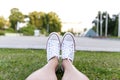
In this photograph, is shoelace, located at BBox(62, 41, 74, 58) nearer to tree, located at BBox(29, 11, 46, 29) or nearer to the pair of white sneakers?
the pair of white sneakers

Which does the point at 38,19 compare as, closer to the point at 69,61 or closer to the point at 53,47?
the point at 53,47

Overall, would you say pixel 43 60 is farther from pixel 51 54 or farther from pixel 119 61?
pixel 119 61

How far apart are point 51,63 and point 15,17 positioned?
161 ft

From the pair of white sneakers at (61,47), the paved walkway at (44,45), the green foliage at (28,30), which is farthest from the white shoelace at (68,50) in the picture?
the green foliage at (28,30)

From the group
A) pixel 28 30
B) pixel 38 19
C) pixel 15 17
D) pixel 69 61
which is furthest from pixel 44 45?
pixel 38 19

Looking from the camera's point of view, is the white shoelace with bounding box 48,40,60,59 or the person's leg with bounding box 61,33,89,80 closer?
the person's leg with bounding box 61,33,89,80

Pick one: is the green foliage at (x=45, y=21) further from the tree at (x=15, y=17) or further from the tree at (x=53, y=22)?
the tree at (x=15, y=17)

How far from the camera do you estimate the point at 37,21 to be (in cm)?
5581

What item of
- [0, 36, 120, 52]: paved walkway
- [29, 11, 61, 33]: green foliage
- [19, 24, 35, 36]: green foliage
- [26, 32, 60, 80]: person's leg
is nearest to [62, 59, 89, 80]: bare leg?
[26, 32, 60, 80]: person's leg

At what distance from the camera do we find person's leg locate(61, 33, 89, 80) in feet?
10.1

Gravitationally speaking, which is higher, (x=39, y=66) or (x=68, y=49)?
(x=68, y=49)

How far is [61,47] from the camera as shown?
3.66 m

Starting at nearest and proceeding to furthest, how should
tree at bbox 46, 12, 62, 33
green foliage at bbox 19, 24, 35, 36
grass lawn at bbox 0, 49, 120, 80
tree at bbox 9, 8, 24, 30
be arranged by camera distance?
grass lawn at bbox 0, 49, 120, 80
green foliage at bbox 19, 24, 35, 36
tree at bbox 9, 8, 24, 30
tree at bbox 46, 12, 62, 33

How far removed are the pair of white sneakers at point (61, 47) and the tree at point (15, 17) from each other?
48125 millimetres
